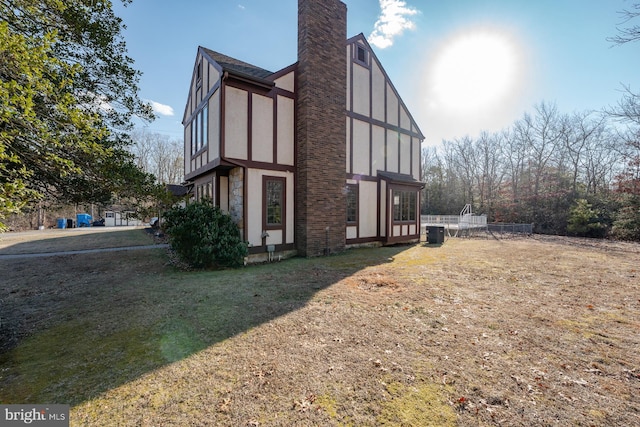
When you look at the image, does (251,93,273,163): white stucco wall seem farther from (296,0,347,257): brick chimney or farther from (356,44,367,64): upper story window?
(356,44,367,64): upper story window

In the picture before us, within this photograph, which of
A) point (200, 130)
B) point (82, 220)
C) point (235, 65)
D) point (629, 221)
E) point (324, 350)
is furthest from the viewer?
point (82, 220)

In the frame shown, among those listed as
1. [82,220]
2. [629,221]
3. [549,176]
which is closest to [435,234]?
[629,221]

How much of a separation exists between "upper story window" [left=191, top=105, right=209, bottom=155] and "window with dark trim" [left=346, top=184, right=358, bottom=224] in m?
6.26

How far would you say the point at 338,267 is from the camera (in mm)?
8688

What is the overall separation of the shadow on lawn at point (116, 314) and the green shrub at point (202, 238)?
2.02 ft

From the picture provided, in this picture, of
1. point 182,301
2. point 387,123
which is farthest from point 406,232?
point 182,301

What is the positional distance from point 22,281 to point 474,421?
10.5 metres

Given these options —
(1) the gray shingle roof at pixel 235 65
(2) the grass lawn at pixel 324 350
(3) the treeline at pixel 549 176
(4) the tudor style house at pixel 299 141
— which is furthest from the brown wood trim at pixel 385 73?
(3) the treeline at pixel 549 176

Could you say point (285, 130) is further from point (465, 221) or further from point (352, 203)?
point (465, 221)

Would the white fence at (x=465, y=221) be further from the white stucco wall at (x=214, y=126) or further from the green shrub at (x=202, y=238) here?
the white stucco wall at (x=214, y=126)

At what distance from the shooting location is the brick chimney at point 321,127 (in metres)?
10.2

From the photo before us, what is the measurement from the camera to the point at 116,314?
4859mm

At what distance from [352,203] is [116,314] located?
944 cm

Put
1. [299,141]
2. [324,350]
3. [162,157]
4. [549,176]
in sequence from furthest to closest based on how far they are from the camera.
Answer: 1. [162,157]
2. [549,176]
3. [299,141]
4. [324,350]
